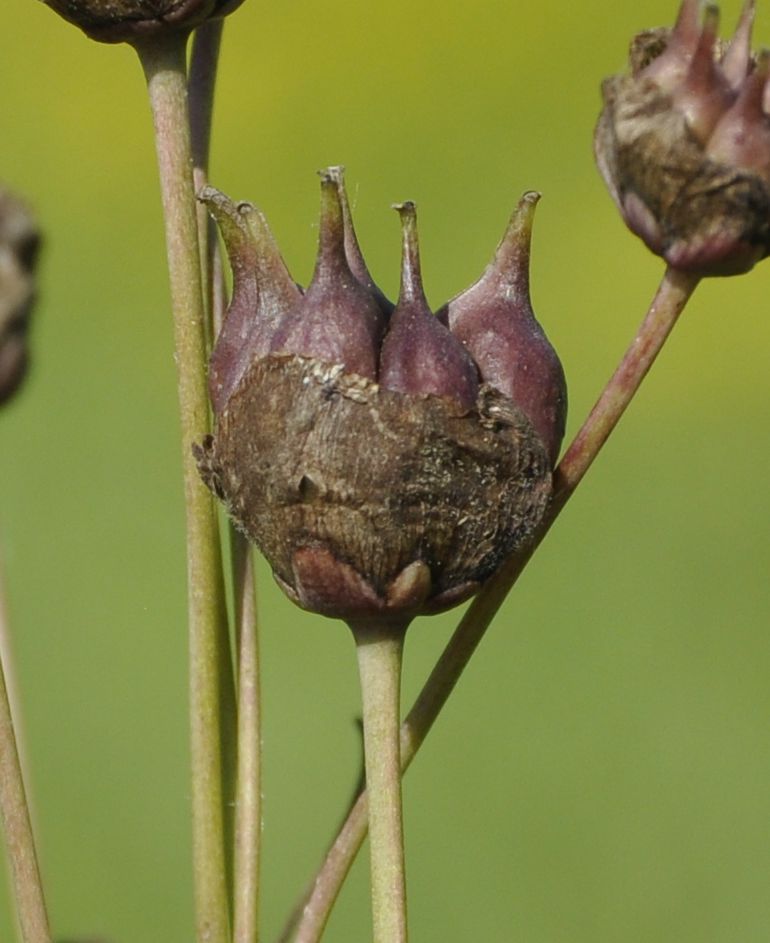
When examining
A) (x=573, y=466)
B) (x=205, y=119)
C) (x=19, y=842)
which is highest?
(x=205, y=119)

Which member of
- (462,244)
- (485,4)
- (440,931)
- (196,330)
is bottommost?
(440,931)

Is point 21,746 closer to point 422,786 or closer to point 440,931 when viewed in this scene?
point 440,931

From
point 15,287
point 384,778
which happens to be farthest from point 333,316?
point 15,287

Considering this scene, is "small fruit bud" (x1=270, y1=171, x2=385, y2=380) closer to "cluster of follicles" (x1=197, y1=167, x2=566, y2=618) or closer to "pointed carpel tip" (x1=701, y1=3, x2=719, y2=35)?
"cluster of follicles" (x1=197, y1=167, x2=566, y2=618)

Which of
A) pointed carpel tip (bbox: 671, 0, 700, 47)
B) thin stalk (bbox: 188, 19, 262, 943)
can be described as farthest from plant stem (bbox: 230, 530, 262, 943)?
pointed carpel tip (bbox: 671, 0, 700, 47)

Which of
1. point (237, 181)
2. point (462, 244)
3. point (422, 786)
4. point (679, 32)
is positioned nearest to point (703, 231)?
point (679, 32)

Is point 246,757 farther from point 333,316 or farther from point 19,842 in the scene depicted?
point 333,316

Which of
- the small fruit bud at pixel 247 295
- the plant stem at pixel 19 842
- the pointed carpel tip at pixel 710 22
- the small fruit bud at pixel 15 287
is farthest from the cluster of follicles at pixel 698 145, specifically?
the small fruit bud at pixel 15 287
